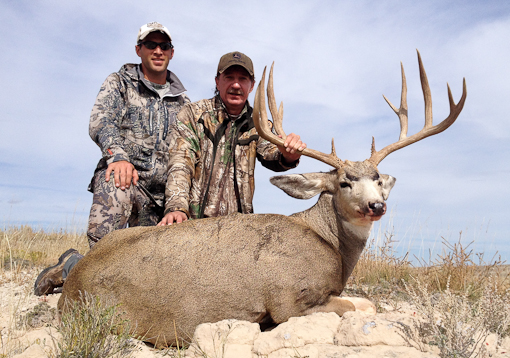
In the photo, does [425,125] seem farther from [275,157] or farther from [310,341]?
[310,341]

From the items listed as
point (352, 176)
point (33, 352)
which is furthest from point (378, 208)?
point (33, 352)

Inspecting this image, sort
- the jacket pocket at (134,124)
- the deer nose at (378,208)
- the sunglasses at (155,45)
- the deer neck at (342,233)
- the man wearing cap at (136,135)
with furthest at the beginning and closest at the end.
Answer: the sunglasses at (155,45) < the jacket pocket at (134,124) < the man wearing cap at (136,135) < the deer neck at (342,233) < the deer nose at (378,208)

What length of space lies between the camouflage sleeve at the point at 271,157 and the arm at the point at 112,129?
69.1 inches

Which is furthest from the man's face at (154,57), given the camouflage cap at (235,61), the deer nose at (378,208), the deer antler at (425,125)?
the deer nose at (378,208)

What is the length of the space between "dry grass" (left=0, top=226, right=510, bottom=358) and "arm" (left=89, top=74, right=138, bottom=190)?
6.06 ft

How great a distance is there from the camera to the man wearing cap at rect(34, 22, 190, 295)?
5655mm

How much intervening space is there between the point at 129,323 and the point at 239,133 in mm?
3263

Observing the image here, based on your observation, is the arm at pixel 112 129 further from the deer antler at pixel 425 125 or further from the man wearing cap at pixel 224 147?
the deer antler at pixel 425 125

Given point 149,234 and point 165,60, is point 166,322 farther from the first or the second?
point 165,60

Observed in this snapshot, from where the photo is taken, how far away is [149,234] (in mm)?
4031

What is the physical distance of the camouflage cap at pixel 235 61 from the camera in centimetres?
592

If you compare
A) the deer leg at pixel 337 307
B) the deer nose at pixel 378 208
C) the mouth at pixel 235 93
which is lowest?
the deer leg at pixel 337 307

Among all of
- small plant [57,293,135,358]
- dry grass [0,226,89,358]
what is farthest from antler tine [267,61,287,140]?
dry grass [0,226,89,358]

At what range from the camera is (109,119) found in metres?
6.54
